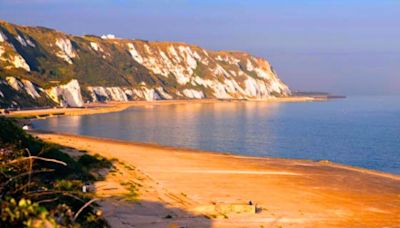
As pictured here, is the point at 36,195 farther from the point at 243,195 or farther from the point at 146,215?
the point at 243,195

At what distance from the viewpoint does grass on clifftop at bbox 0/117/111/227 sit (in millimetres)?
6461

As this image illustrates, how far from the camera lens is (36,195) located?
8.06 meters

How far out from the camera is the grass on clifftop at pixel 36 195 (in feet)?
21.2

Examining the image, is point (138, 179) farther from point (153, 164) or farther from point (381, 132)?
point (381, 132)

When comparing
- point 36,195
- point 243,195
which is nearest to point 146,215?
point 243,195

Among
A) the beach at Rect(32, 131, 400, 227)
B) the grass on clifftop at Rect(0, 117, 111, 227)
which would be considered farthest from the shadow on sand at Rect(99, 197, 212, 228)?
the grass on clifftop at Rect(0, 117, 111, 227)

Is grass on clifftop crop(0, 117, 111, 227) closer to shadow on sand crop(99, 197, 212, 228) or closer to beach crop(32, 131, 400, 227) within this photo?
shadow on sand crop(99, 197, 212, 228)

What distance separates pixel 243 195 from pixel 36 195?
1990 centimetres

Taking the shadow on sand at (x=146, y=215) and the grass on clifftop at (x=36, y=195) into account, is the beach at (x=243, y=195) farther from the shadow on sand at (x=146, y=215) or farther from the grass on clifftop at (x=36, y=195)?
the grass on clifftop at (x=36, y=195)

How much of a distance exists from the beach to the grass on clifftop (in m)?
2.60

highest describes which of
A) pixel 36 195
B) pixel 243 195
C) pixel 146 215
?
pixel 36 195

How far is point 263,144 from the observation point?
6938cm

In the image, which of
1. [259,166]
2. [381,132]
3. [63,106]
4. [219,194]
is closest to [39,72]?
[63,106]

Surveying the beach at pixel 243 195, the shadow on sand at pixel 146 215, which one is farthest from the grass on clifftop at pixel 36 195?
the beach at pixel 243 195
